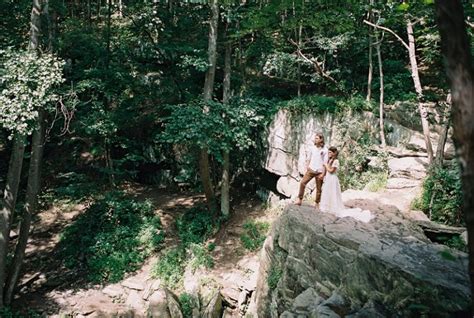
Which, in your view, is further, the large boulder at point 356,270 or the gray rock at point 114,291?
the gray rock at point 114,291

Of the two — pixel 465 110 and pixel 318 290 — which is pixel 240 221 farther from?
pixel 465 110

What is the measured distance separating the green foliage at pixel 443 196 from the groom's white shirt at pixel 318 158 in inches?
115

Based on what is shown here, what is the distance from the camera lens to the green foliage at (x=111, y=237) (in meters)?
11.1

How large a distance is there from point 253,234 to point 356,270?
254 inches

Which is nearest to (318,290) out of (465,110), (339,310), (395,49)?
(339,310)

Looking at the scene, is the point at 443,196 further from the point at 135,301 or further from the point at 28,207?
the point at 28,207

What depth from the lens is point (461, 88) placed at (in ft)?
5.87

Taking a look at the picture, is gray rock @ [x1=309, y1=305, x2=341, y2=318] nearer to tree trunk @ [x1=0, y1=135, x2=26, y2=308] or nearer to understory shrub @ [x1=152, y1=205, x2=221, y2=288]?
understory shrub @ [x1=152, y1=205, x2=221, y2=288]

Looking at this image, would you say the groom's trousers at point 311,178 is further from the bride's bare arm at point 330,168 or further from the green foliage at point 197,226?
the green foliage at point 197,226

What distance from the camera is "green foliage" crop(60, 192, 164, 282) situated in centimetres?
1108

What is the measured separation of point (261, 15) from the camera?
9.20 metres

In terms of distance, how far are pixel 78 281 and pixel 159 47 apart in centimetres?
803

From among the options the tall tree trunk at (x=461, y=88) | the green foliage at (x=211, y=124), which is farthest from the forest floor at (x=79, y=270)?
the tall tree trunk at (x=461, y=88)

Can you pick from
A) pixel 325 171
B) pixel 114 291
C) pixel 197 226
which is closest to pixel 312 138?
pixel 325 171
